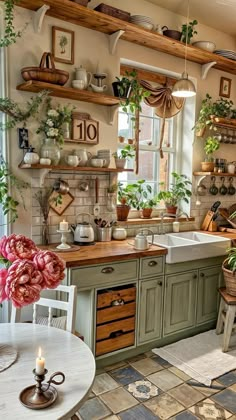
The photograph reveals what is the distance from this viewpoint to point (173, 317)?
9.38 ft

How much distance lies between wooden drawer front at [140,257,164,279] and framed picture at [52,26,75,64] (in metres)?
1.68

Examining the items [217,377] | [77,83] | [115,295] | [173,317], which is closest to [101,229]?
[115,295]

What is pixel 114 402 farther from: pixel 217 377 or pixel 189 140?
pixel 189 140

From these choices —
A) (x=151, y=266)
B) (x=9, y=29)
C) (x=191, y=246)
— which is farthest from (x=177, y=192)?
(x=9, y=29)

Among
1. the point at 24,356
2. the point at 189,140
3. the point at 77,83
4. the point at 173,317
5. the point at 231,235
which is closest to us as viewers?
the point at 24,356

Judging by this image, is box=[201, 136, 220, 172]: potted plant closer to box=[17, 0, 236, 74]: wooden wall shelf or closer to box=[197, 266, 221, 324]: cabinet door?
box=[17, 0, 236, 74]: wooden wall shelf

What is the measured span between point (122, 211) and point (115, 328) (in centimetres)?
107

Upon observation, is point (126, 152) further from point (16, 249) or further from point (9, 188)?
point (16, 249)

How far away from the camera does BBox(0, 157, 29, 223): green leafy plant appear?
2332mm

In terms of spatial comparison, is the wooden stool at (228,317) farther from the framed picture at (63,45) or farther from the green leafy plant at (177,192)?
the framed picture at (63,45)

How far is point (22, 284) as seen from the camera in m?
1.08

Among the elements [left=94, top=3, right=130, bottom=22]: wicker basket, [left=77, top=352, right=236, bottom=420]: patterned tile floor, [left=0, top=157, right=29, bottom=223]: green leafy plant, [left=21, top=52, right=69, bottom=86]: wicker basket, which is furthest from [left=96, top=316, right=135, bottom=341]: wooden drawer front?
[left=94, top=3, right=130, bottom=22]: wicker basket

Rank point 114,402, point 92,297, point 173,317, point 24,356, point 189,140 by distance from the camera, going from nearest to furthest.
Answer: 1. point 24,356
2. point 114,402
3. point 92,297
4. point 173,317
5. point 189,140

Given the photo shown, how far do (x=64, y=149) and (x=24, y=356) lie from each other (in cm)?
178
